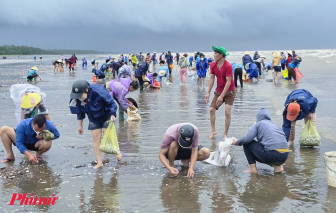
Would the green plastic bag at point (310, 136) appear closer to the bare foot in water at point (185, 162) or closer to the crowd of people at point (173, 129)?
the crowd of people at point (173, 129)

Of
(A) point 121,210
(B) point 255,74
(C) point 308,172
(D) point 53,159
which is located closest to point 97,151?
(D) point 53,159

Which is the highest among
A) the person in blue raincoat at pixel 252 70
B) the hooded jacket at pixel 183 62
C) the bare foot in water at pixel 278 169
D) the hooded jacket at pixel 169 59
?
the hooded jacket at pixel 169 59

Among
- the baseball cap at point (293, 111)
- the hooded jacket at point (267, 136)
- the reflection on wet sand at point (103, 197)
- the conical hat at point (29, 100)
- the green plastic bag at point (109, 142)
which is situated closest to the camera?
the reflection on wet sand at point (103, 197)

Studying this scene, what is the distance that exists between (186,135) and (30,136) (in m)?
2.65

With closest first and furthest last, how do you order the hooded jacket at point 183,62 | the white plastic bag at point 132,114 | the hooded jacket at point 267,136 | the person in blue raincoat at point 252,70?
the hooded jacket at point 267,136 < the white plastic bag at point 132,114 < the hooded jacket at point 183,62 < the person in blue raincoat at point 252,70

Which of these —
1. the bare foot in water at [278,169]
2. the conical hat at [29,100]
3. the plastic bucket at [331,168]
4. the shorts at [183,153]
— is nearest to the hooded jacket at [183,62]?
the conical hat at [29,100]

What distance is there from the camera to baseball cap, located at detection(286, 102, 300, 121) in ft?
18.5

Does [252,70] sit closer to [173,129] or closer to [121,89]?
[121,89]

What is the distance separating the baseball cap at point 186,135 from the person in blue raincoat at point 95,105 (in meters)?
1.24

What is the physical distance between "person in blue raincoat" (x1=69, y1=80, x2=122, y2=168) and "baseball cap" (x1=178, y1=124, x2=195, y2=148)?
1244mm

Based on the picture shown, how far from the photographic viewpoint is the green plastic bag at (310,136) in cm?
607

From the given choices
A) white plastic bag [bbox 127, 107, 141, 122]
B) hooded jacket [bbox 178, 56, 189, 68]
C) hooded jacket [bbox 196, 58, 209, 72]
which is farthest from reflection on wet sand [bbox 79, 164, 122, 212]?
hooded jacket [bbox 178, 56, 189, 68]

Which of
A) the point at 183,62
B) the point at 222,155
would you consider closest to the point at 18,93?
the point at 222,155

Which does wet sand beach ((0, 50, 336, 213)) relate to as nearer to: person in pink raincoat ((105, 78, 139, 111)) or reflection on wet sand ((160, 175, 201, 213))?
reflection on wet sand ((160, 175, 201, 213))
